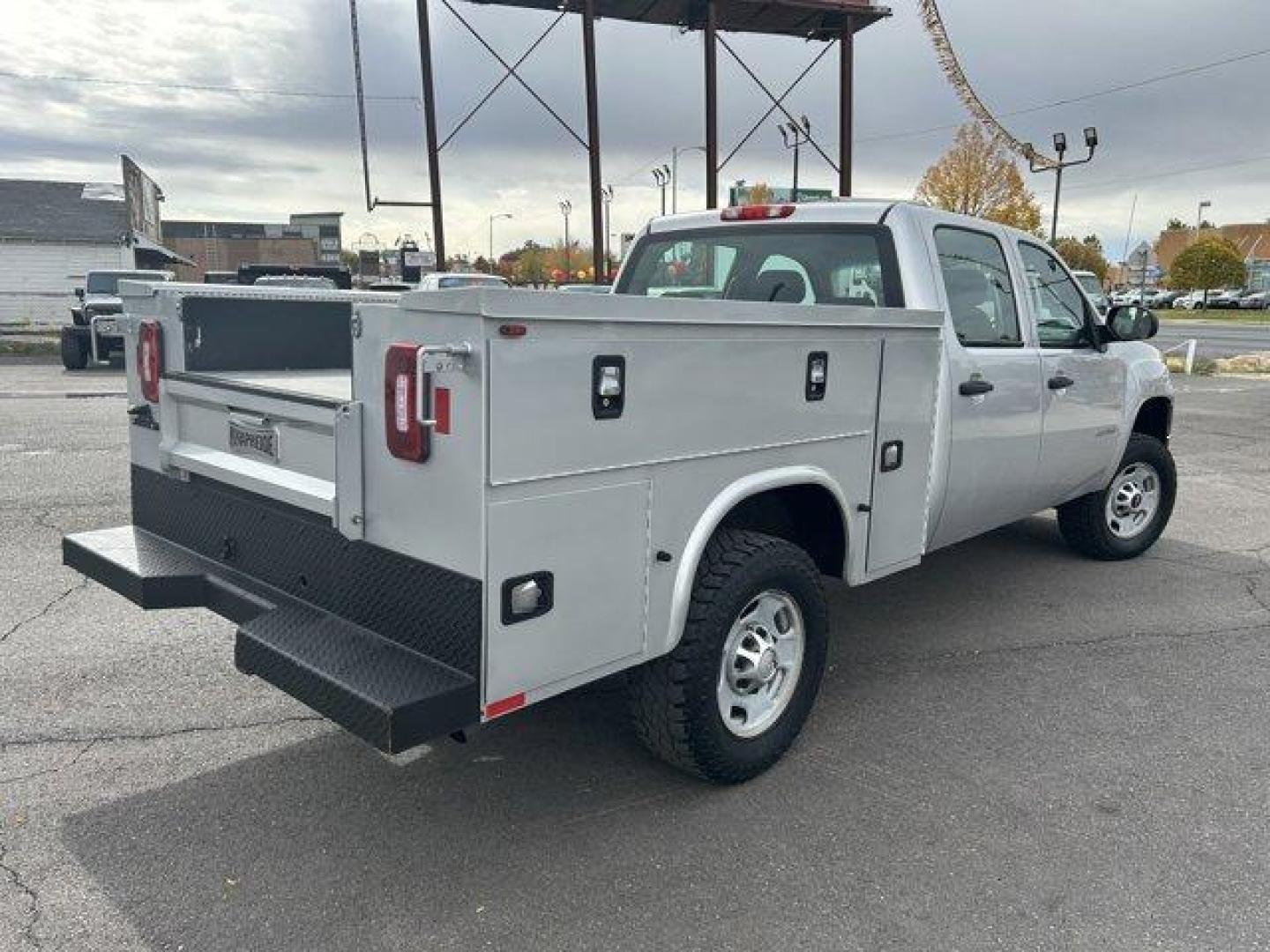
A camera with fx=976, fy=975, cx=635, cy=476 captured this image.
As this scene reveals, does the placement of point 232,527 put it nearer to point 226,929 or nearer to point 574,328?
point 226,929

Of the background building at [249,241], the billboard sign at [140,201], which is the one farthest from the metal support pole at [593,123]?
the background building at [249,241]

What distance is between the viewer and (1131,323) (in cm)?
533

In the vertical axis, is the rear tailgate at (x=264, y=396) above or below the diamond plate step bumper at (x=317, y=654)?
above

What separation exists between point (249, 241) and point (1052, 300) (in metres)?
99.9

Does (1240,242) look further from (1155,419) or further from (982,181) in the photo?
(1155,419)

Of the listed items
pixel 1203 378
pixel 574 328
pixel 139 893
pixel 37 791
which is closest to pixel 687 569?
pixel 574 328

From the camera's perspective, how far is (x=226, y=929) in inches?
102

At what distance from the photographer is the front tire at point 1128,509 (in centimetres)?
603

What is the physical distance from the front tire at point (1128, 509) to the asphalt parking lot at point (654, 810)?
43.4 inches

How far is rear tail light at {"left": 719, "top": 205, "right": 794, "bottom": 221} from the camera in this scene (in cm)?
444

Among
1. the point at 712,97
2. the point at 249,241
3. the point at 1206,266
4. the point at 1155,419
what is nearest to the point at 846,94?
the point at 712,97

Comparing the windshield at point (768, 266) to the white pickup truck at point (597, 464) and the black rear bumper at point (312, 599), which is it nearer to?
the white pickup truck at point (597, 464)

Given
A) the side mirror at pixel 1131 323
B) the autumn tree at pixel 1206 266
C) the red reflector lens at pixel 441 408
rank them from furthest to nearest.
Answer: the autumn tree at pixel 1206 266 → the side mirror at pixel 1131 323 → the red reflector lens at pixel 441 408

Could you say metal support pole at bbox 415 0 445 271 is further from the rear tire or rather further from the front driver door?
the front driver door
